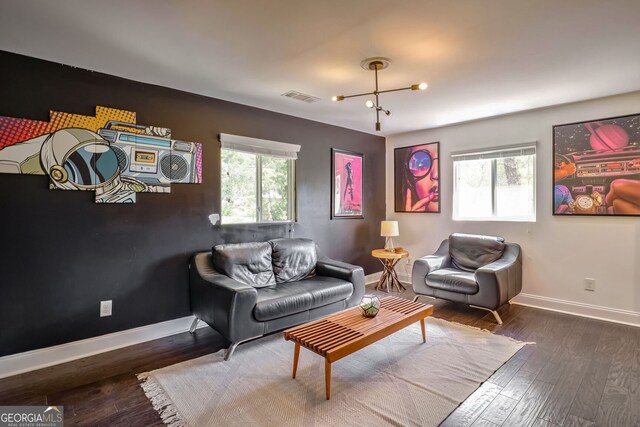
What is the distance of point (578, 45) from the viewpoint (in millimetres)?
2398

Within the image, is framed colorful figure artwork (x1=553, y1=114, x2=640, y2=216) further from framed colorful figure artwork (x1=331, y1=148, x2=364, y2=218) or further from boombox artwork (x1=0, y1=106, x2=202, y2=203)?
boombox artwork (x1=0, y1=106, x2=202, y2=203)

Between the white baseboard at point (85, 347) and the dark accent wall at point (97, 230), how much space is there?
0.17 feet

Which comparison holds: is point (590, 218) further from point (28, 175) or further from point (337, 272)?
point (28, 175)

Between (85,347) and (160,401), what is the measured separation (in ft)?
3.83

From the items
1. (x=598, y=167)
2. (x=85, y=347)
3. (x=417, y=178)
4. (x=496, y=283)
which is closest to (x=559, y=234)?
(x=598, y=167)

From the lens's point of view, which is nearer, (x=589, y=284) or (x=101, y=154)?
(x=101, y=154)

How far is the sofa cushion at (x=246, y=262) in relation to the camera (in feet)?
10.7

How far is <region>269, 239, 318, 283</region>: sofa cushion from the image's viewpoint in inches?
144

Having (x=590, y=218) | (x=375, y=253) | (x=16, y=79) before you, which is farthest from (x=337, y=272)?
(x=16, y=79)

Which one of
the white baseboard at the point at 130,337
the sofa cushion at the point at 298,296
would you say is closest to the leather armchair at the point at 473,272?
the white baseboard at the point at 130,337

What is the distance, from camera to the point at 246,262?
3395 millimetres

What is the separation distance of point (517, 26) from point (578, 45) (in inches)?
25.0

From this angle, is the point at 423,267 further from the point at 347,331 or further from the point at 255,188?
the point at 255,188

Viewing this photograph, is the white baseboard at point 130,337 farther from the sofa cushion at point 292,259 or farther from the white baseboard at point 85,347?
the sofa cushion at point 292,259
